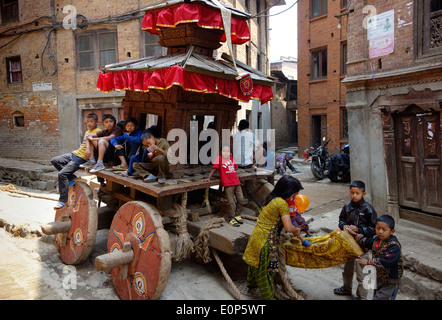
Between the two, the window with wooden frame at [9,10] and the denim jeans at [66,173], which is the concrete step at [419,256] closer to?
the denim jeans at [66,173]

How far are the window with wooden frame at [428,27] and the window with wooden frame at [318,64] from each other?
34.4ft

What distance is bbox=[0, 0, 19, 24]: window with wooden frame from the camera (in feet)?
50.8

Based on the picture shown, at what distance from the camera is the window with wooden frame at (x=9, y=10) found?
15.5m

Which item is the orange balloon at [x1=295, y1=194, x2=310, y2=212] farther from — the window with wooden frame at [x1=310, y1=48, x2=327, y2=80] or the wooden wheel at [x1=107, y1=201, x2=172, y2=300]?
the window with wooden frame at [x1=310, y1=48, x2=327, y2=80]

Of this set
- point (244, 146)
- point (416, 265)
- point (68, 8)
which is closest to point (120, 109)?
point (68, 8)

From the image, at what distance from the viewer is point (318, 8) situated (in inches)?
666

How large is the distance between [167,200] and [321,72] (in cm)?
1463

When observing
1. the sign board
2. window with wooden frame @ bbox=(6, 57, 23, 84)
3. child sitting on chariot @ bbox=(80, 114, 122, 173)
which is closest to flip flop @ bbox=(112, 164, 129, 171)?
child sitting on chariot @ bbox=(80, 114, 122, 173)

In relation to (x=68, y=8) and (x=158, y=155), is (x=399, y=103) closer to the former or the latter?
(x=158, y=155)

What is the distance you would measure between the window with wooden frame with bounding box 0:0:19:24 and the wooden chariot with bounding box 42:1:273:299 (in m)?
13.7

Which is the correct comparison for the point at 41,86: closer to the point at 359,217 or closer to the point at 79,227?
the point at 79,227

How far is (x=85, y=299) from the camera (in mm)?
4348

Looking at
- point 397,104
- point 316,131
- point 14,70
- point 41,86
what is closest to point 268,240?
point 397,104

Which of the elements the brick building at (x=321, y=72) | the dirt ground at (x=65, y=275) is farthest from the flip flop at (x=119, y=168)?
the brick building at (x=321, y=72)
